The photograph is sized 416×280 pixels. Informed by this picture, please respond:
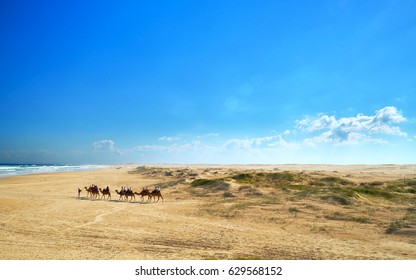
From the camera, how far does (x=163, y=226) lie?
1596 cm

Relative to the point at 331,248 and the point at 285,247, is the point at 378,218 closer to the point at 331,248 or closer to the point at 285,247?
the point at 331,248

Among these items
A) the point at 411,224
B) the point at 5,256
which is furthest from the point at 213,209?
the point at 5,256

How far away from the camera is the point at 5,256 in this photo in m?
10.8

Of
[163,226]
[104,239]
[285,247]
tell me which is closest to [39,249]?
[104,239]

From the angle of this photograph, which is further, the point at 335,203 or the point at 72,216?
the point at 335,203

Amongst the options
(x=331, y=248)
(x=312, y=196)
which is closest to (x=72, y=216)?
(x=331, y=248)

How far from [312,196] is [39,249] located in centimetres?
1964

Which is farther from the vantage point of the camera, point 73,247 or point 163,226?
point 163,226
